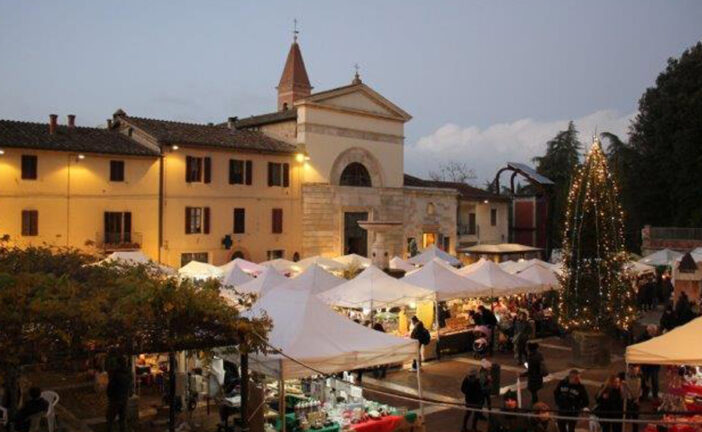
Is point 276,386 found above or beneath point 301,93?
beneath

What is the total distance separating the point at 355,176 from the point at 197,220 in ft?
34.3

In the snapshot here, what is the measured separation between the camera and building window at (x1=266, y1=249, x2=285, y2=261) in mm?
33169

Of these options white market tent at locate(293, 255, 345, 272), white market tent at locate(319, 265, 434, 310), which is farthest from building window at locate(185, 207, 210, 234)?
white market tent at locate(319, 265, 434, 310)

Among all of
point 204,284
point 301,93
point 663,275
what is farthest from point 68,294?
point 301,93

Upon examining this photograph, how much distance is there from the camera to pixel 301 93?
48781 mm

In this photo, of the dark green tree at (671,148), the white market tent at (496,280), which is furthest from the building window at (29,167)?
the dark green tree at (671,148)

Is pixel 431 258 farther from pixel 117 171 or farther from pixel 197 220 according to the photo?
pixel 117 171

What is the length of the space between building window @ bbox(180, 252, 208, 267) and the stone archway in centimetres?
861

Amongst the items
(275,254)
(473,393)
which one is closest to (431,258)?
(275,254)

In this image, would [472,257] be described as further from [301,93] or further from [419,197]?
[301,93]

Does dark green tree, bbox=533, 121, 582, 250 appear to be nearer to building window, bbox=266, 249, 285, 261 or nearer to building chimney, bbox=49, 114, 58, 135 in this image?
building window, bbox=266, 249, 285, 261

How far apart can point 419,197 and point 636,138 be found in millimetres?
17380

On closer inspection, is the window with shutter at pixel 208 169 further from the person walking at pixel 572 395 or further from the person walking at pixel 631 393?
the person walking at pixel 572 395

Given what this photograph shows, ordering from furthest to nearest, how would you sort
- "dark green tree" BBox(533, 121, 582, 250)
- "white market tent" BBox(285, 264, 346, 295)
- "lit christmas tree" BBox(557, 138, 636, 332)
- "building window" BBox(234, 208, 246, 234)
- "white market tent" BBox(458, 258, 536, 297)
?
"dark green tree" BBox(533, 121, 582, 250) → "building window" BBox(234, 208, 246, 234) → "white market tent" BBox(458, 258, 536, 297) → "white market tent" BBox(285, 264, 346, 295) → "lit christmas tree" BBox(557, 138, 636, 332)
